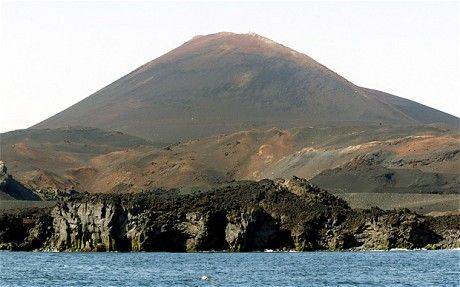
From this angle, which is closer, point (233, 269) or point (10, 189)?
point (233, 269)

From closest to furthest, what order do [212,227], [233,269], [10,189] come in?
1. [233,269]
2. [212,227]
3. [10,189]

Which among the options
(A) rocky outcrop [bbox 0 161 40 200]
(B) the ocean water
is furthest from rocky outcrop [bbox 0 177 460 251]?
(A) rocky outcrop [bbox 0 161 40 200]

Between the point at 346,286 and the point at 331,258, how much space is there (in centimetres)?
3045

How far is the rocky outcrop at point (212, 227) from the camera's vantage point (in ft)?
387

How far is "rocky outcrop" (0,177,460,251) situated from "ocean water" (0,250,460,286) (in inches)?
217

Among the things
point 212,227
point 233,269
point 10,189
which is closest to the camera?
point 233,269

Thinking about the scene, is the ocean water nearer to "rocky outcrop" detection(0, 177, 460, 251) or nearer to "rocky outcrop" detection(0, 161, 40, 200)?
"rocky outcrop" detection(0, 177, 460, 251)

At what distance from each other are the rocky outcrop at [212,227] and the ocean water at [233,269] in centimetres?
550

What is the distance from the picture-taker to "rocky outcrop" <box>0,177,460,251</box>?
11794cm

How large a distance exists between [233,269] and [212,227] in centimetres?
2872

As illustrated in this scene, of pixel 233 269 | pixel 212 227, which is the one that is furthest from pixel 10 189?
pixel 233 269

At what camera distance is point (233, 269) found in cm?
8894

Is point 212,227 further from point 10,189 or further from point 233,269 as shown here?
point 10,189

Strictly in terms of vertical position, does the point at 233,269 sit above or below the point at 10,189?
below
